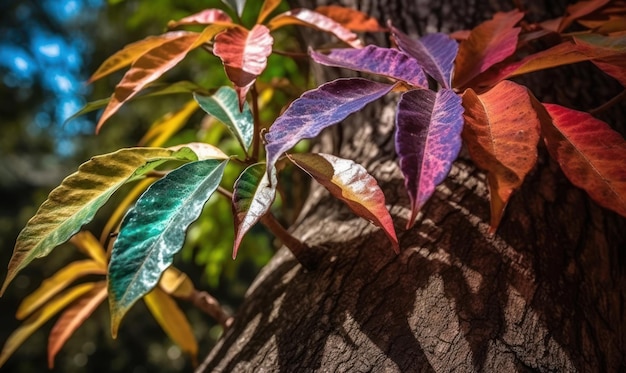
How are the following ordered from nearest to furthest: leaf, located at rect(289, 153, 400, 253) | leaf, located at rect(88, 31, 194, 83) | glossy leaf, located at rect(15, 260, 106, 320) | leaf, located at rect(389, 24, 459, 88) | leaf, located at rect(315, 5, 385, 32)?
leaf, located at rect(289, 153, 400, 253), leaf, located at rect(389, 24, 459, 88), leaf, located at rect(88, 31, 194, 83), leaf, located at rect(315, 5, 385, 32), glossy leaf, located at rect(15, 260, 106, 320)

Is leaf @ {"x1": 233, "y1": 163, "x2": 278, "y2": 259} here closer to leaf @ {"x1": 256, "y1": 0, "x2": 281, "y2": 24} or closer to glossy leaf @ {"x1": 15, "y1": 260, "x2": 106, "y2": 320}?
leaf @ {"x1": 256, "y1": 0, "x2": 281, "y2": 24}

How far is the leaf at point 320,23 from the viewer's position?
0.73m

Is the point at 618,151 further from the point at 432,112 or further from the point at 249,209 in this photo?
the point at 249,209

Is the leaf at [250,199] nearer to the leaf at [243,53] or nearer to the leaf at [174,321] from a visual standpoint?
the leaf at [243,53]

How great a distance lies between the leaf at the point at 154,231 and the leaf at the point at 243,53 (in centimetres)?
10

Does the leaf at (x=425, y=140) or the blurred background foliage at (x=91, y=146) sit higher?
the leaf at (x=425, y=140)

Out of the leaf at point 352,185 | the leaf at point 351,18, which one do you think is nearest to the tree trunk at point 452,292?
the leaf at point 352,185

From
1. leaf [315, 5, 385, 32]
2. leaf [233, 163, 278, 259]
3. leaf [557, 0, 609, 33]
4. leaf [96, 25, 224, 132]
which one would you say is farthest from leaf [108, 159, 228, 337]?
leaf [557, 0, 609, 33]

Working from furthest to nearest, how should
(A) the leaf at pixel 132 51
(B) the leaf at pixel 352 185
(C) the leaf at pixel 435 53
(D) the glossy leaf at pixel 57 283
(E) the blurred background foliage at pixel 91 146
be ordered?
1. (E) the blurred background foliage at pixel 91 146
2. (D) the glossy leaf at pixel 57 283
3. (A) the leaf at pixel 132 51
4. (C) the leaf at pixel 435 53
5. (B) the leaf at pixel 352 185

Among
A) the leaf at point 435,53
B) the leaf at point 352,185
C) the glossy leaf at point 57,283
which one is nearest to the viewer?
the leaf at point 352,185

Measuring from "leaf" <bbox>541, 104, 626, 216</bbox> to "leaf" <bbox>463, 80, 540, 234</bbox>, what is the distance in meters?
0.06

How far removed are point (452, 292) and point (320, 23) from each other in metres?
0.42

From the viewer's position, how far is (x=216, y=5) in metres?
1.66

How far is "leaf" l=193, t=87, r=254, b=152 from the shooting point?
65 centimetres
